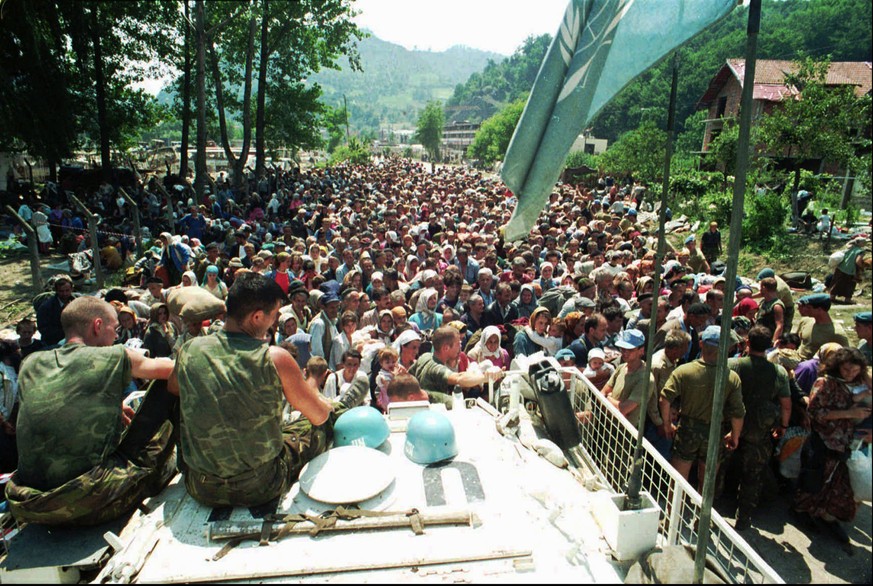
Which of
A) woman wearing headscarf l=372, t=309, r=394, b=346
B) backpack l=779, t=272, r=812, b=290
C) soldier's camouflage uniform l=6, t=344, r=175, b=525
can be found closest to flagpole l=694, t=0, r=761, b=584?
soldier's camouflage uniform l=6, t=344, r=175, b=525

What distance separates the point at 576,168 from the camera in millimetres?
44875

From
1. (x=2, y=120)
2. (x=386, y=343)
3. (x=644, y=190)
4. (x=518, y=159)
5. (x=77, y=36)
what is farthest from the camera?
(x=644, y=190)

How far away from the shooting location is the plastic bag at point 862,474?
1.69 metres

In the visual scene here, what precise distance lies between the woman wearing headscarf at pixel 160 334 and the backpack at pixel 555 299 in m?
5.26

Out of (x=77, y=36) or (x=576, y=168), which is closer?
(x=77, y=36)

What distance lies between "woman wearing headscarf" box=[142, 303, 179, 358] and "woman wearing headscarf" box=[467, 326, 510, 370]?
12.5 feet

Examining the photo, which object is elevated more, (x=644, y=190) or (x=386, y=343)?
(x=644, y=190)

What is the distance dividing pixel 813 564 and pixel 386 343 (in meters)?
4.95

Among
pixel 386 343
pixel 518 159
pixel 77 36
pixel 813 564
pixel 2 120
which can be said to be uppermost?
pixel 77 36

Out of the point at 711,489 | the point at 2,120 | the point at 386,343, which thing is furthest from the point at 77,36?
the point at 711,489

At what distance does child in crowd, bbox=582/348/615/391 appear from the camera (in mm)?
5848

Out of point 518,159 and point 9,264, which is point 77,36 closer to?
point 9,264

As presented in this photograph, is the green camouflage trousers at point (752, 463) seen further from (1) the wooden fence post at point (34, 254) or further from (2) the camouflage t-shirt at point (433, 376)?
(1) the wooden fence post at point (34, 254)

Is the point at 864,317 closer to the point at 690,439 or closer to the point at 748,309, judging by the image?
the point at 690,439
